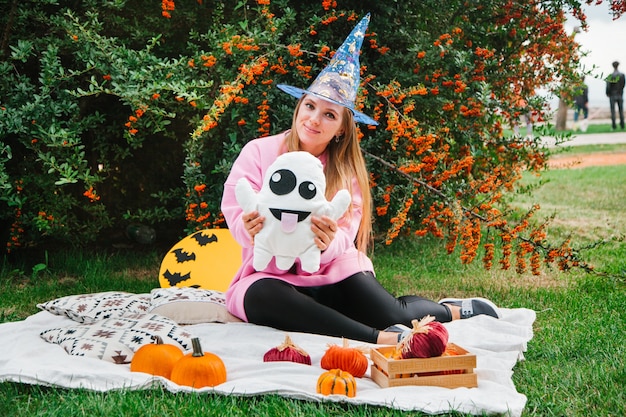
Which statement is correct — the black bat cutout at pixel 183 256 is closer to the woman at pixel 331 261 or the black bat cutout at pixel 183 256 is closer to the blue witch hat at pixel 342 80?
the woman at pixel 331 261

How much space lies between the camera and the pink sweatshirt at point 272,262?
3.26 m

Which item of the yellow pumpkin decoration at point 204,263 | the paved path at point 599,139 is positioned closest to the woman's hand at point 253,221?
the yellow pumpkin decoration at point 204,263

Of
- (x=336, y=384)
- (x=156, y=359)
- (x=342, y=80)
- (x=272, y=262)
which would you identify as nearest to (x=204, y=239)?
(x=272, y=262)

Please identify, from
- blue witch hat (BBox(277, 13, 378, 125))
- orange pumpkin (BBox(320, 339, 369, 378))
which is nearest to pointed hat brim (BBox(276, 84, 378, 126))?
blue witch hat (BBox(277, 13, 378, 125))

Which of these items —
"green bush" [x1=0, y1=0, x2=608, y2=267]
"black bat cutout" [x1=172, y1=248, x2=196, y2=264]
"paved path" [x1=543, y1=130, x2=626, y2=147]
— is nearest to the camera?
"green bush" [x1=0, y1=0, x2=608, y2=267]

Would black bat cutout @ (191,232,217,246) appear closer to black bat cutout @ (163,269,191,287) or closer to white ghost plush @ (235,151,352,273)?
black bat cutout @ (163,269,191,287)

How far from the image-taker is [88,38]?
4.09m

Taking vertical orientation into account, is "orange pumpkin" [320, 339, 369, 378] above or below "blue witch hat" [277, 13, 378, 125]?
below

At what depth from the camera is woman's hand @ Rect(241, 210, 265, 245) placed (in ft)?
9.43

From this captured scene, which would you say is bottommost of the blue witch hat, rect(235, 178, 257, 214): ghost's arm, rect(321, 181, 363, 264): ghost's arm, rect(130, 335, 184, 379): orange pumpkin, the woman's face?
rect(130, 335, 184, 379): orange pumpkin

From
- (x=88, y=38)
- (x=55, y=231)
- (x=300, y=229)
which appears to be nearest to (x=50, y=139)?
(x=88, y=38)

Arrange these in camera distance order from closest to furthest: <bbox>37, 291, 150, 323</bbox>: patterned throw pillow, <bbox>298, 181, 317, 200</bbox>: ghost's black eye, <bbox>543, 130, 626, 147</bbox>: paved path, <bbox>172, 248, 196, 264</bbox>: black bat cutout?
<bbox>298, 181, 317, 200</bbox>: ghost's black eye < <bbox>37, 291, 150, 323</bbox>: patterned throw pillow < <bbox>172, 248, 196, 264</bbox>: black bat cutout < <bbox>543, 130, 626, 147</bbox>: paved path

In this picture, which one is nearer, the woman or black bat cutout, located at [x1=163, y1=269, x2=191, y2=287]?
the woman

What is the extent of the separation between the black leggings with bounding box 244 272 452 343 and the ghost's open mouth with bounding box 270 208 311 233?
0.45 metres
